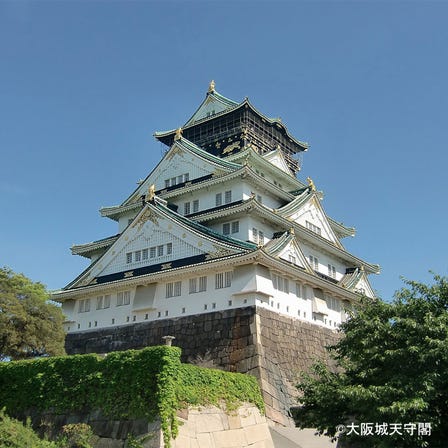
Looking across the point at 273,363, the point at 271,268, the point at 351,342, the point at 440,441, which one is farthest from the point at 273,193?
the point at 440,441

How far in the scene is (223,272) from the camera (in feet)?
94.1

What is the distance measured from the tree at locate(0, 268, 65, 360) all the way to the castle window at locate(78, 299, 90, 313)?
4.33ft

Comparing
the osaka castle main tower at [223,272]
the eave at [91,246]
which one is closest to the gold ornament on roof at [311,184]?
the osaka castle main tower at [223,272]

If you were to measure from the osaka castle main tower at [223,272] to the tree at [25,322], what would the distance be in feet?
3.59

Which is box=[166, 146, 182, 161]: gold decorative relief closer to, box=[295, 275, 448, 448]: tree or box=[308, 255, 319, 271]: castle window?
box=[308, 255, 319, 271]: castle window

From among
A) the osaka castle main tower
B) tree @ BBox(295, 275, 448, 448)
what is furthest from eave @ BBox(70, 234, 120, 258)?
tree @ BBox(295, 275, 448, 448)

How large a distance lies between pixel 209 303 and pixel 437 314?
1408 centimetres

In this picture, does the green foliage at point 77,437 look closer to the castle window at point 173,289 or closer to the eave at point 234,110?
the castle window at point 173,289

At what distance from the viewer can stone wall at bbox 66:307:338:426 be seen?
25438 mm

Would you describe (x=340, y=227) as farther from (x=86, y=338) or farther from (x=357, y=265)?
(x=86, y=338)

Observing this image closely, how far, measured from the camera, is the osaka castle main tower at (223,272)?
2738cm

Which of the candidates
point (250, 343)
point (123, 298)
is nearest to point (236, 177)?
point (123, 298)

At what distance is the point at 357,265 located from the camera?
134 feet

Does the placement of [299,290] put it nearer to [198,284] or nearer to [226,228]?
[226,228]
